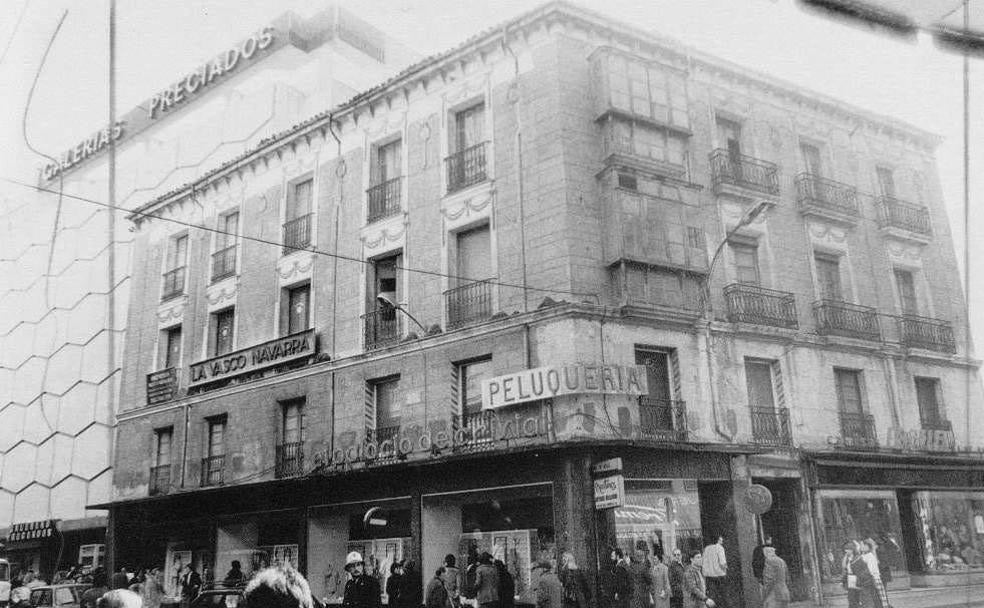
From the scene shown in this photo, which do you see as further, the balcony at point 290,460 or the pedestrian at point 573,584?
the balcony at point 290,460

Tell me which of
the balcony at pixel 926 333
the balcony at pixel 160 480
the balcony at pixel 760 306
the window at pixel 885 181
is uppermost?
the window at pixel 885 181

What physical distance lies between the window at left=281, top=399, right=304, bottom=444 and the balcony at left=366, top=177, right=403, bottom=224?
492 centimetres

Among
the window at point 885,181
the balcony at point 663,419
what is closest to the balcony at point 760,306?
the balcony at point 663,419

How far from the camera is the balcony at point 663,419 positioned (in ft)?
50.1

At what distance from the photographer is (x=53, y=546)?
89.3 ft

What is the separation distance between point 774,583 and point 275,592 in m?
11.6

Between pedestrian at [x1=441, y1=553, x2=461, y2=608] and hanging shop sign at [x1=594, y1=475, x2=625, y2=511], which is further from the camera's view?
pedestrian at [x1=441, y1=553, x2=461, y2=608]

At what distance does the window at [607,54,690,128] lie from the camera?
53.7ft

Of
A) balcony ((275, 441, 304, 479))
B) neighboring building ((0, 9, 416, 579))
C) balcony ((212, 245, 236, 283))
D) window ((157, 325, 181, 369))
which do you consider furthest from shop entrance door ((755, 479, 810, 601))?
window ((157, 325, 181, 369))

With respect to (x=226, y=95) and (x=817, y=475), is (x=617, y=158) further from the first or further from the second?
(x=226, y=95)

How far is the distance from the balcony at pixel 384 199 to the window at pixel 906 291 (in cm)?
1182

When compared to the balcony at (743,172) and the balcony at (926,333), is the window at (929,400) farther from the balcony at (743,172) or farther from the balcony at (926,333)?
the balcony at (743,172)

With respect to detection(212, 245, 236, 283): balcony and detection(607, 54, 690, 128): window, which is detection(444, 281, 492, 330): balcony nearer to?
detection(607, 54, 690, 128): window

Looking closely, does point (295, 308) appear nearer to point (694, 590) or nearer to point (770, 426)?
point (770, 426)
